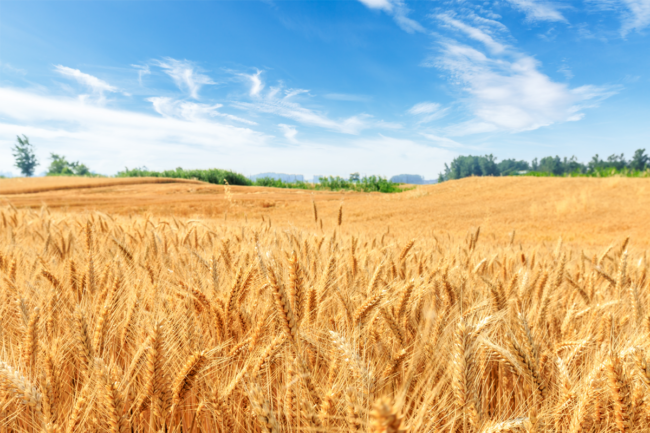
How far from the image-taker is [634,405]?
2.35ft

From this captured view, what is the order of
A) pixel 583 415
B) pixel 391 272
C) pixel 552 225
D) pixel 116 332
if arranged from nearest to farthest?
pixel 583 415 → pixel 116 332 → pixel 391 272 → pixel 552 225

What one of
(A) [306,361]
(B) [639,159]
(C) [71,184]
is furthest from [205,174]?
(B) [639,159]

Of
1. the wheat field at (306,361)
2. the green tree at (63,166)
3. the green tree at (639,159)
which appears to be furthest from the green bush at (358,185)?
the green tree at (639,159)

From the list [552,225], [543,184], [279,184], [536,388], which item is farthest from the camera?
[279,184]

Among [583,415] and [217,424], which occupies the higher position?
[583,415]

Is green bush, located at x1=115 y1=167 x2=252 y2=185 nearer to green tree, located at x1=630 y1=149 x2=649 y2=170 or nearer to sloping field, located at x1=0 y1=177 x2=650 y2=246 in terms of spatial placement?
sloping field, located at x1=0 y1=177 x2=650 y2=246

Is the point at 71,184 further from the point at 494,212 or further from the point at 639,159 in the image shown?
the point at 639,159

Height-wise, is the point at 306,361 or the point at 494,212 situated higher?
the point at 306,361

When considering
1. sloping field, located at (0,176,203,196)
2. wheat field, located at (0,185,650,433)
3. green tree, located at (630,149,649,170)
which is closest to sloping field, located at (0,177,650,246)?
wheat field, located at (0,185,650,433)

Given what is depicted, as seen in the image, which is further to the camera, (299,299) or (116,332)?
(116,332)

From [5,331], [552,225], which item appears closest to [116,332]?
[5,331]

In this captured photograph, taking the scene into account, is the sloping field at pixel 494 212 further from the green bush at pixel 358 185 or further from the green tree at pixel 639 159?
the green tree at pixel 639 159

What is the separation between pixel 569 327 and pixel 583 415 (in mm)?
670

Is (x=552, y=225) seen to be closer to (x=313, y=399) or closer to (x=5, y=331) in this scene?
(x=313, y=399)
